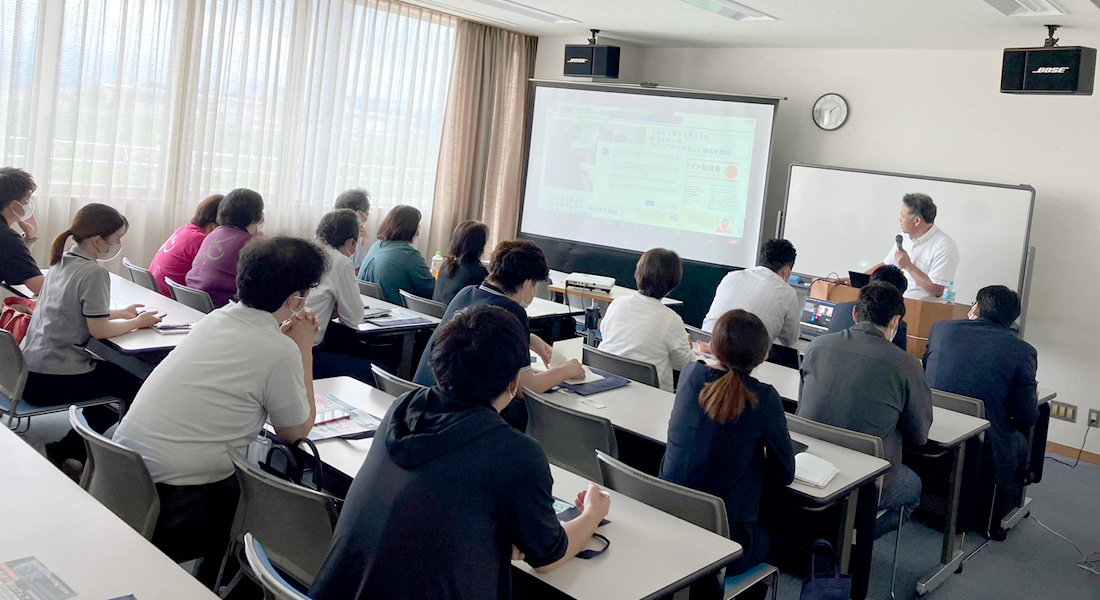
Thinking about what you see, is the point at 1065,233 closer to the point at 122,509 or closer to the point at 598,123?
the point at 598,123

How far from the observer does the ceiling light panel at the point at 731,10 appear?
5.79 m

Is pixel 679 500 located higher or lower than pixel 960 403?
lower

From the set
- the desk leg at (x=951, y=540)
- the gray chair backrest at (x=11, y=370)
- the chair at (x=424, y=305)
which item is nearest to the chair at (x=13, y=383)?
the gray chair backrest at (x=11, y=370)

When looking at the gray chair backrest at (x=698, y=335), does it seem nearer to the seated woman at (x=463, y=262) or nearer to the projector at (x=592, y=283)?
the seated woman at (x=463, y=262)

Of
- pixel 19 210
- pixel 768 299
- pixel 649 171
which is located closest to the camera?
pixel 19 210

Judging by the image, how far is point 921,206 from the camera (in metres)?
5.82

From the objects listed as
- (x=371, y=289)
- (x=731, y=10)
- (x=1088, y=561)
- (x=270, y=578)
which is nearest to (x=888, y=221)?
(x=731, y=10)

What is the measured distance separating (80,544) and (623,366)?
8.10 feet

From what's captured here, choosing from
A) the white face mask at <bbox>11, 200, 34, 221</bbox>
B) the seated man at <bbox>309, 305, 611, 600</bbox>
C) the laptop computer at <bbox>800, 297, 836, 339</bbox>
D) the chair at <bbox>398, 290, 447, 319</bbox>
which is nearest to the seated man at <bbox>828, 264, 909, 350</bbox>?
the laptop computer at <bbox>800, 297, 836, 339</bbox>

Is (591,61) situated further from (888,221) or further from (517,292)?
(517,292)

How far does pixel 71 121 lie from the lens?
19.1 feet

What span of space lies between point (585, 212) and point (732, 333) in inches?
212

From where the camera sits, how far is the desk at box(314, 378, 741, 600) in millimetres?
1896

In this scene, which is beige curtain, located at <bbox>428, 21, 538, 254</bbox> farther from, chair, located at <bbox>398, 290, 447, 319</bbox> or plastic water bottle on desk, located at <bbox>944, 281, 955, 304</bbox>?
plastic water bottle on desk, located at <bbox>944, 281, 955, 304</bbox>
